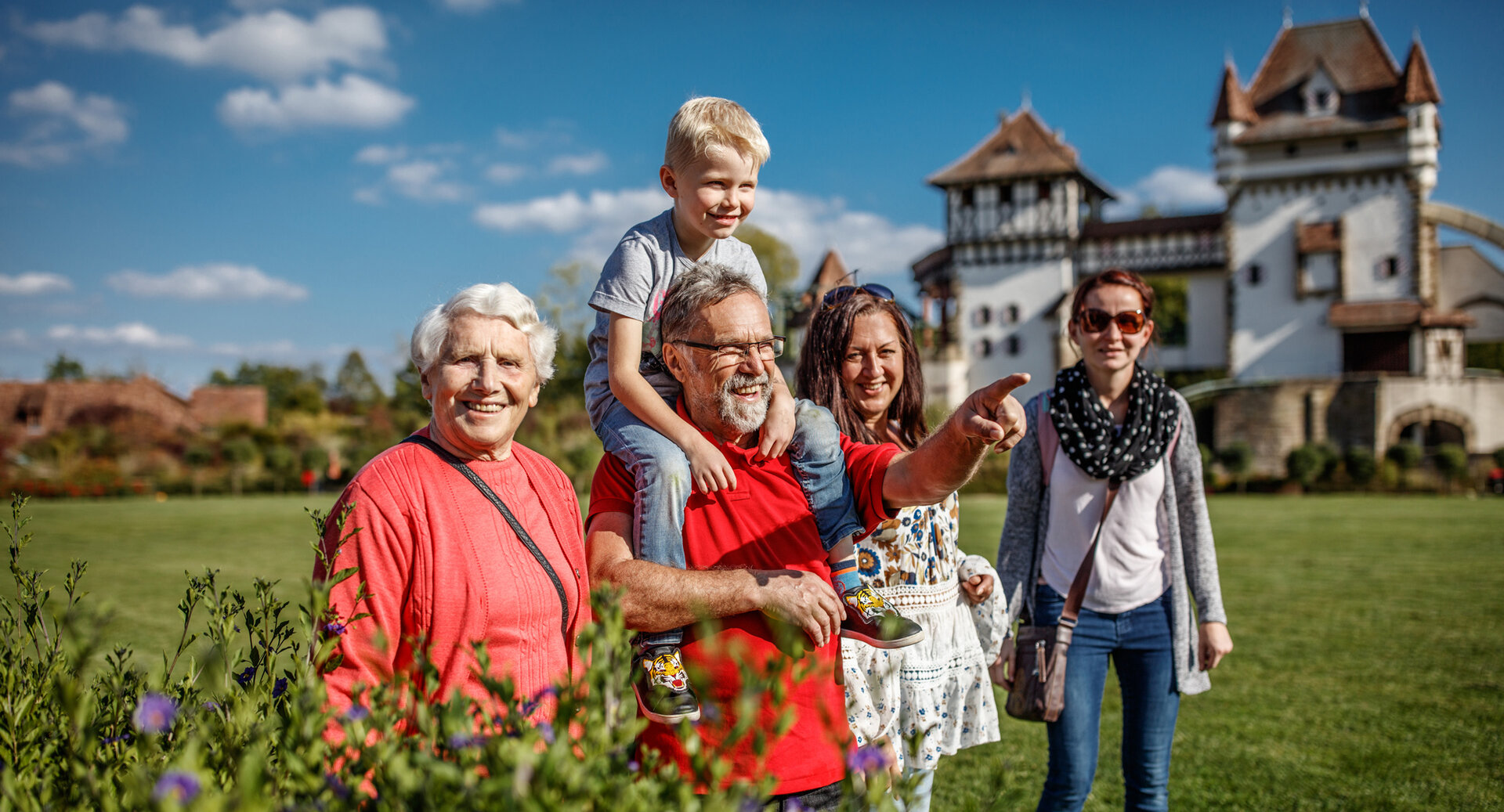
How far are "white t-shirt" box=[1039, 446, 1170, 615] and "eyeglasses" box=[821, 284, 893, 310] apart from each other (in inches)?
35.7

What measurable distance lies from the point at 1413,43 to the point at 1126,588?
42403mm

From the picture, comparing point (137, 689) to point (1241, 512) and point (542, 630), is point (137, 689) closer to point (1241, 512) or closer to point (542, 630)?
point (542, 630)

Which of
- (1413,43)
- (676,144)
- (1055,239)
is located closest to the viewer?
(676,144)

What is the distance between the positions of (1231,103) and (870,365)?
40.3m

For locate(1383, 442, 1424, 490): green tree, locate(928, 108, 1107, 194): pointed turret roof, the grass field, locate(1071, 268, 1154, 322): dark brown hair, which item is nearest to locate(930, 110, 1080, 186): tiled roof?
locate(928, 108, 1107, 194): pointed turret roof

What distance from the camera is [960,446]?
2230mm

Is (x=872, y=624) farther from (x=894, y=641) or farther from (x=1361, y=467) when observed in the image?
(x=1361, y=467)

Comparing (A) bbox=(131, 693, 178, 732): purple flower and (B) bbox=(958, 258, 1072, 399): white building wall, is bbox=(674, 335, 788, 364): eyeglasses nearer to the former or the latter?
(A) bbox=(131, 693, 178, 732): purple flower

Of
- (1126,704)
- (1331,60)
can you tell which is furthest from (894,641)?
(1331,60)

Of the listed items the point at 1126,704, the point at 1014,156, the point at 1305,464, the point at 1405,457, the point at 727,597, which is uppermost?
the point at 1014,156

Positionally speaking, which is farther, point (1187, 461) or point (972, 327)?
point (972, 327)

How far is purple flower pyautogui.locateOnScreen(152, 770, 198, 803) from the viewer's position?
0.92m

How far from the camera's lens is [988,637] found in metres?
3.33

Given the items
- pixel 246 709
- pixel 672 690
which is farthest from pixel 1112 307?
pixel 246 709
